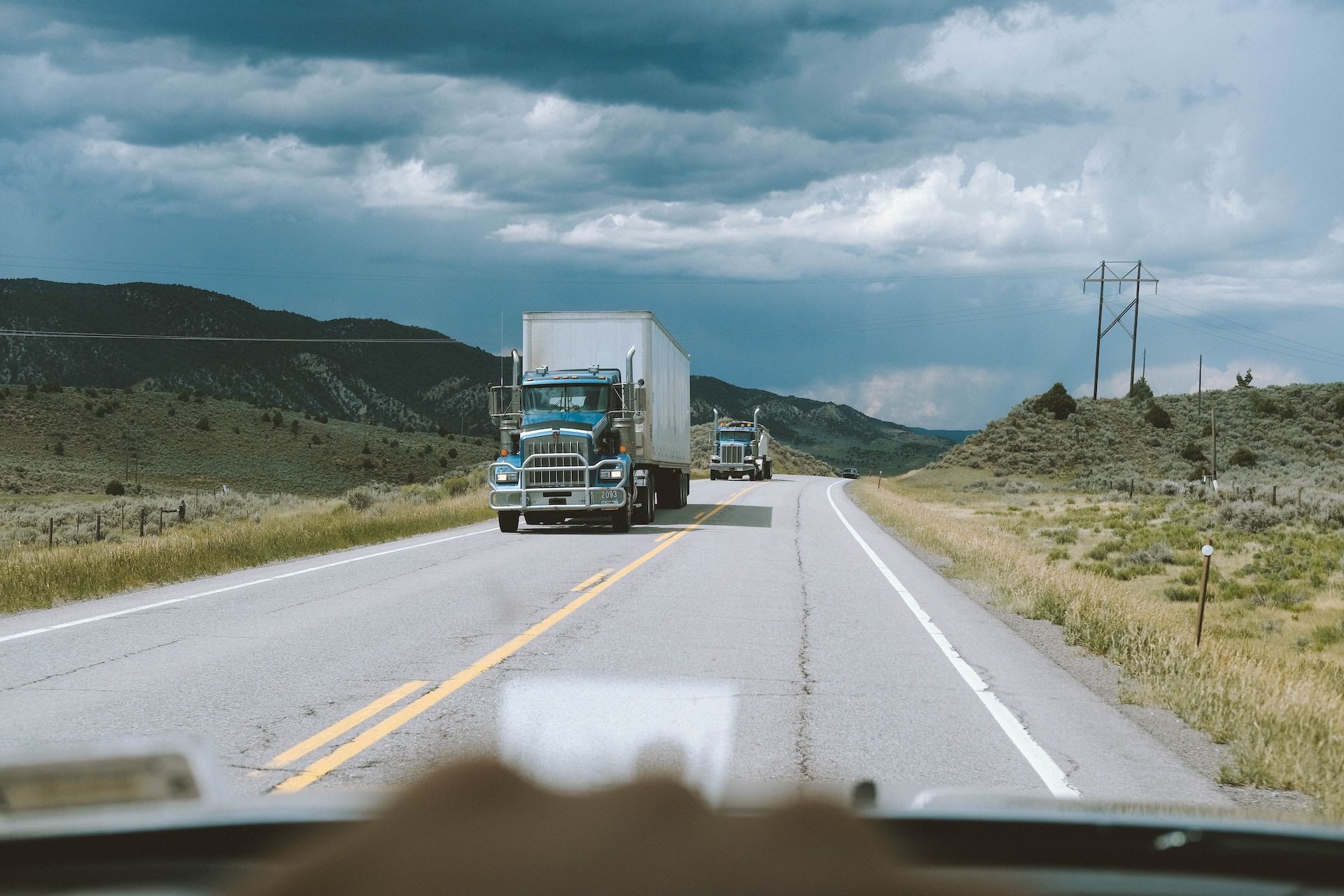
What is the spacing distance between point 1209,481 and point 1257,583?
119ft

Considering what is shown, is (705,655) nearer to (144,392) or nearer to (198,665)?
(198,665)

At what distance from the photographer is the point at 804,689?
26.3 ft

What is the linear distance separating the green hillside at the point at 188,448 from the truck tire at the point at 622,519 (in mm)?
48719

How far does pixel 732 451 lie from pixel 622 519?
133 feet

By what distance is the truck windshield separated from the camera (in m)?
24.0

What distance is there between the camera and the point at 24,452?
237 ft

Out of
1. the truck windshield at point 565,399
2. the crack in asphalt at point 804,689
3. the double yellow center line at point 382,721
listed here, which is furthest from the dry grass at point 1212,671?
the truck windshield at point 565,399

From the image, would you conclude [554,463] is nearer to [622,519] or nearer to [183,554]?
[622,519]

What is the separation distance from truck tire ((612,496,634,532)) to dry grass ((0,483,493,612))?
4127 mm

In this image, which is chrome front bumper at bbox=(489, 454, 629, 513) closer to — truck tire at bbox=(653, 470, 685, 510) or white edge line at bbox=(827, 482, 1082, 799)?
truck tire at bbox=(653, 470, 685, 510)

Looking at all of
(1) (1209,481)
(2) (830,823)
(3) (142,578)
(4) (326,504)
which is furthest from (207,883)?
(1) (1209,481)

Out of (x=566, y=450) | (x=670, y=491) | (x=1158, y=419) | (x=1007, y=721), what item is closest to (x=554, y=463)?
(x=566, y=450)

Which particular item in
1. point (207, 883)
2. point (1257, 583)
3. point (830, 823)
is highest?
point (830, 823)

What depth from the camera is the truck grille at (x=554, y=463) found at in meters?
23.2
